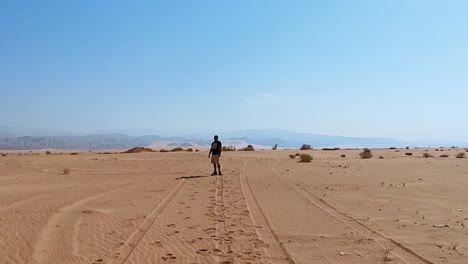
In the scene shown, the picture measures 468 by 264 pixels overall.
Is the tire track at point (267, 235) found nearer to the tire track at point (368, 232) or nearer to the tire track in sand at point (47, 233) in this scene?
the tire track at point (368, 232)

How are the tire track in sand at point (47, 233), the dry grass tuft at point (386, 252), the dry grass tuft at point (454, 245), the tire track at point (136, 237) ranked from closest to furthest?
the dry grass tuft at point (386, 252) → the tire track at point (136, 237) → the tire track in sand at point (47, 233) → the dry grass tuft at point (454, 245)

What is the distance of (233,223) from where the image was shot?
10.7 meters

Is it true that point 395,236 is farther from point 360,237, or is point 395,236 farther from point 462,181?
point 462,181

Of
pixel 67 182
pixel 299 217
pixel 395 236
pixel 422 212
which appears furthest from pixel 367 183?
pixel 67 182

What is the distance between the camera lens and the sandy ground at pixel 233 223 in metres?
8.09

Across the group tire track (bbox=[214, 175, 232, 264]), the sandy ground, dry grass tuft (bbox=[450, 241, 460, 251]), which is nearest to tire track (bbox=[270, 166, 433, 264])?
the sandy ground

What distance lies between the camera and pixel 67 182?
2069 centimetres

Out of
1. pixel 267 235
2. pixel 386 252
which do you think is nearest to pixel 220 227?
pixel 267 235

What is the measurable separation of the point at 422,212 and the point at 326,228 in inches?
133

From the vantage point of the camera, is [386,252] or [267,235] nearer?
[386,252]

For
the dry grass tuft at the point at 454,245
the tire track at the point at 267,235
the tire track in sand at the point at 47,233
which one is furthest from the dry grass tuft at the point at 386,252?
the tire track in sand at the point at 47,233

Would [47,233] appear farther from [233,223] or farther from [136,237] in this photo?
[233,223]

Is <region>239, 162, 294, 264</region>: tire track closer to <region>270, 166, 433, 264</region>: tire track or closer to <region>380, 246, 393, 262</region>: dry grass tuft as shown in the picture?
<region>380, 246, 393, 262</region>: dry grass tuft

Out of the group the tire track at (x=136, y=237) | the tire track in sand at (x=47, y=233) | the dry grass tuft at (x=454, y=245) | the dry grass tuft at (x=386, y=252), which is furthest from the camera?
the dry grass tuft at (x=454, y=245)
